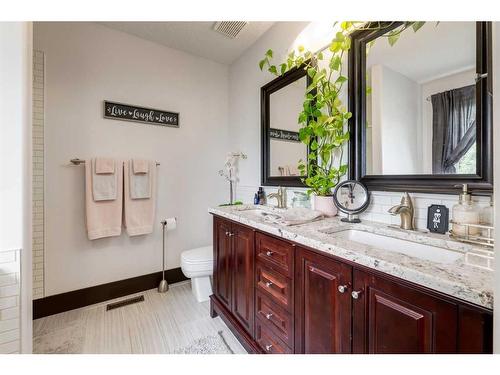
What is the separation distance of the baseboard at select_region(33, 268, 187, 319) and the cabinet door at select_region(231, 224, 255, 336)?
1.11 metres

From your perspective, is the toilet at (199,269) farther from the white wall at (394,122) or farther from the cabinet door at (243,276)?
the white wall at (394,122)

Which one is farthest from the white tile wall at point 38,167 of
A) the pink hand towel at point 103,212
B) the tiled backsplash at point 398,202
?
the tiled backsplash at point 398,202

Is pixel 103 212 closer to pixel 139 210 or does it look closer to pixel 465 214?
pixel 139 210

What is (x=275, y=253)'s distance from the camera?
1087mm

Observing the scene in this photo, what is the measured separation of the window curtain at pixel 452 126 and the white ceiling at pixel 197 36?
1589 millimetres

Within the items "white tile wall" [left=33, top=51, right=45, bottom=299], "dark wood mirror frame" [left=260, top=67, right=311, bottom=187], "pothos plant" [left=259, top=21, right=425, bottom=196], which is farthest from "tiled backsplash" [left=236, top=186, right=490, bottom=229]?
"white tile wall" [left=33, top=51, right=45, bottom=299]

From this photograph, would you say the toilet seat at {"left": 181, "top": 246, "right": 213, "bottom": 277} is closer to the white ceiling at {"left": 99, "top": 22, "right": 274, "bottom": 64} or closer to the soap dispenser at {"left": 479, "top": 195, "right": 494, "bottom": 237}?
the soap dispenser at {"left": 479, "top": 195, "right": 494, "bottom": 237}

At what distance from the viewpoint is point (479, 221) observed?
805 mm

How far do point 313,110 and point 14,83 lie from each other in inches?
60.9

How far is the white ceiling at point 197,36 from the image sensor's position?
6.12ft

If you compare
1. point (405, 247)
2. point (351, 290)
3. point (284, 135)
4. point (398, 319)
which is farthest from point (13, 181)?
point (405, 247)
